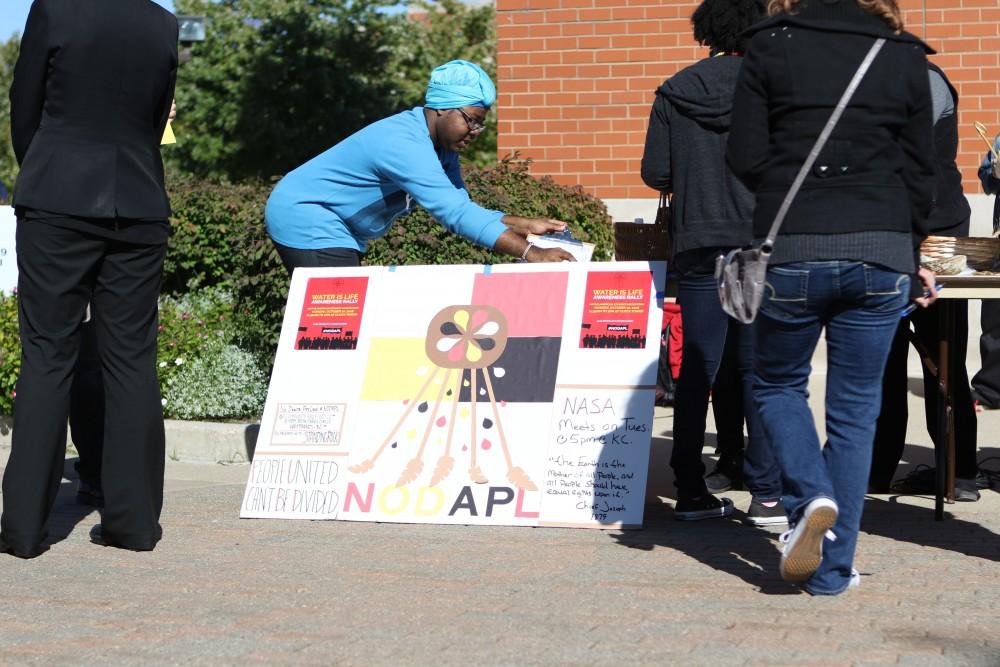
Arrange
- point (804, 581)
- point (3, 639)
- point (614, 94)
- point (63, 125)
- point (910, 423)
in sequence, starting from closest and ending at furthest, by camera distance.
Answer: point (3, 639)
point (804, 581)
point (63, 125)
point (910, 423)
point (614, 94)

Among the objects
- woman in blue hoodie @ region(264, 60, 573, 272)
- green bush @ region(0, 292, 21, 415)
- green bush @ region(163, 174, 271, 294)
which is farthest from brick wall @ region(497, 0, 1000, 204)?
woman in blue hoodie @ region(264, 60, 573, 272)

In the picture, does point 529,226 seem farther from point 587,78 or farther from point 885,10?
point 587,78

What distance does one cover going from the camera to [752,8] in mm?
5680

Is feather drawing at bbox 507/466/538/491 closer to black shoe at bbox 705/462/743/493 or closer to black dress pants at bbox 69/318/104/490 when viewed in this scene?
black shoe at bbox 705/462/743/493

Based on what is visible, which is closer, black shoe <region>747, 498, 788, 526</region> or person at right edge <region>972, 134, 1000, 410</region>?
black shoe <region>747, 498, 788, 526</region>

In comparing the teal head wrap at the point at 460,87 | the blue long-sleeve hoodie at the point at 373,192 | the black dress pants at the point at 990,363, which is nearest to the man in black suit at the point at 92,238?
the blue long-sleeve hoodie at the point at 373,192

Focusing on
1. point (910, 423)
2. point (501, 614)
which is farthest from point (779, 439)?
point (910, 423)

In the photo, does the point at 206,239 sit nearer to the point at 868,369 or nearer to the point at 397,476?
the point at 397,476

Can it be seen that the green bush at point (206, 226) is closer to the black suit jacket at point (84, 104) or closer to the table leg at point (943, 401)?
the black suit jacket at point (84, 104)

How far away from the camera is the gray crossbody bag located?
4.20m

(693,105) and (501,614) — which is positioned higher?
(693,105)

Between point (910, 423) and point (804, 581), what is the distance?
4425 mm

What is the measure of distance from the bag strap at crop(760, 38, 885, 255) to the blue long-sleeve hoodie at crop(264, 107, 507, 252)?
168 cm

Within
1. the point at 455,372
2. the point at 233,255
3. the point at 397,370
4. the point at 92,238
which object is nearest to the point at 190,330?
the point at 233,255
